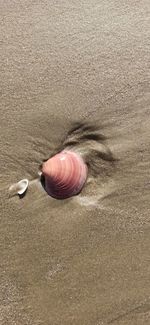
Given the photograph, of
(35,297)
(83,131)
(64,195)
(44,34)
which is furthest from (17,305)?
(44,34)

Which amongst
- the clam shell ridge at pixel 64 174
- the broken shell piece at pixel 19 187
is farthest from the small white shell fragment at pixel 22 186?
the clam shell ridge at pixel 64 174

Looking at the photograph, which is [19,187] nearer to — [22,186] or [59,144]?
[22,186]

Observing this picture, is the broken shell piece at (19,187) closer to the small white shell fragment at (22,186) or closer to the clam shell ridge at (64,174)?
the small white shell fragment at (22,186)

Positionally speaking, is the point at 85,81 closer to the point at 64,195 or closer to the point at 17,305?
the point at 64,195

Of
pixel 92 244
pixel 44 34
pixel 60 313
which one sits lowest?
pixel 60 313

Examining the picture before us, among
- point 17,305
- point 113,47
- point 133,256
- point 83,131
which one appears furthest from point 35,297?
point 113,47

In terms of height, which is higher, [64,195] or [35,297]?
[64,195]
